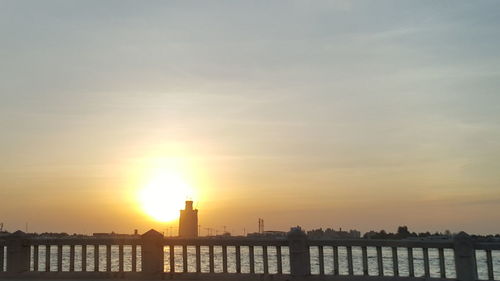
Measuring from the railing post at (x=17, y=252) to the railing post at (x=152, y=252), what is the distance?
4.95 m

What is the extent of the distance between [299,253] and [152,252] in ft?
18.5

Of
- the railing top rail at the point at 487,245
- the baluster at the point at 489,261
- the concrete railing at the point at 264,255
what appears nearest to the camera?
the railing top rail at the point at 487,245

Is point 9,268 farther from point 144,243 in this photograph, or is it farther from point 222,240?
point 222,240

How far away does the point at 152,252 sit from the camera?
2206 cm

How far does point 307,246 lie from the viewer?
814 inches

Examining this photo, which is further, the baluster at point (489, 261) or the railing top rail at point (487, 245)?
the baluster at point (489, 261)

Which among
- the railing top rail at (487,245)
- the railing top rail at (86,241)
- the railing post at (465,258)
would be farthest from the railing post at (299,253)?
the railing top rail at (86,241)

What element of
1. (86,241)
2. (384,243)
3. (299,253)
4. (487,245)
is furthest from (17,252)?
(487,245)

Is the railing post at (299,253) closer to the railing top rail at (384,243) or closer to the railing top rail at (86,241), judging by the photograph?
the railing top rail at (384,243)

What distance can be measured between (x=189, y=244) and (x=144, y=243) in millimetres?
1796

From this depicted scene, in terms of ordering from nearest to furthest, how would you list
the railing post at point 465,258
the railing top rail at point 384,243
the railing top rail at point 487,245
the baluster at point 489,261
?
the railing top rail at point 487,245
the baluster at point 489,261
the railing post at point 465,258
the railing top rail at point 384,243

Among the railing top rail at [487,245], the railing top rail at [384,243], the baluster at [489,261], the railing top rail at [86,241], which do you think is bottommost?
the baluster at [489,261]

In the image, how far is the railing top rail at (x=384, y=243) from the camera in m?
19.4

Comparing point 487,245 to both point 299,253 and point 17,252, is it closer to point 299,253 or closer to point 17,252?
point 299,253
